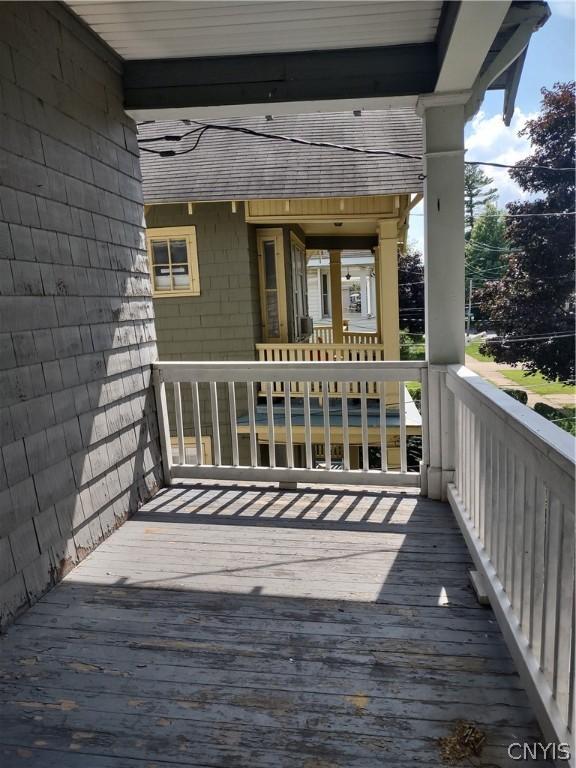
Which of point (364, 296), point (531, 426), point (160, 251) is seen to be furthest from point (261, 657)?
point (364, 296)

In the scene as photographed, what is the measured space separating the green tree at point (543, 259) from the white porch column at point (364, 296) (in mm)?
13420

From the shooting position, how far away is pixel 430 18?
2.74 meters

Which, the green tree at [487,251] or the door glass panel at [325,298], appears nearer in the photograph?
the green tree at [487,251]

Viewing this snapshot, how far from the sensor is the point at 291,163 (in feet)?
22.0

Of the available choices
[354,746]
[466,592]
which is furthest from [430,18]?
[354,746]

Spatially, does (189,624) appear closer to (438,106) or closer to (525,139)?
(438,106)

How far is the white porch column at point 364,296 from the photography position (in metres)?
21.7

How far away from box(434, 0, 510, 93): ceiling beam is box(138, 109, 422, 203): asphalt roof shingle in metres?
3.05

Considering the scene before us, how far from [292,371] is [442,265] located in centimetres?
120

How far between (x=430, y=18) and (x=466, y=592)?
2.88 m

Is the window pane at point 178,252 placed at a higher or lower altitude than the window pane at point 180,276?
higher

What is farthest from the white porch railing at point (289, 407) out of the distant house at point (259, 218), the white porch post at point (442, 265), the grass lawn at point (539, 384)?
the grass lawn at point (539, 384)

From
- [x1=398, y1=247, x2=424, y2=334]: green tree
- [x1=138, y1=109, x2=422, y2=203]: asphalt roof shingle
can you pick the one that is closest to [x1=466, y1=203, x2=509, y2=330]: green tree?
[x1=138, y1=109, x2=422, y2=203]: asphalt roof shingle

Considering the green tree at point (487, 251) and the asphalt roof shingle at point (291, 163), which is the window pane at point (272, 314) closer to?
the asphalt roof shingle at point (291, 163)
